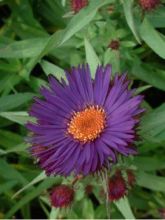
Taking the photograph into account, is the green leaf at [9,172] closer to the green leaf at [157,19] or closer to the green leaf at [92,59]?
the green leaf at [92,59]

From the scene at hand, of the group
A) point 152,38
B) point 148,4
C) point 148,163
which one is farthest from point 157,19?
point 148,163

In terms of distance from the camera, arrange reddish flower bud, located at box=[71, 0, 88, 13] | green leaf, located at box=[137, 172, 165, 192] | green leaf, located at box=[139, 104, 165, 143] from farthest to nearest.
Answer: green leaf, located at box=[137, 172, 165, 192], reddish flower bud, located at box=[71, 0, 88, 13], green leaf, located at box=[139, 104, 165, 143]

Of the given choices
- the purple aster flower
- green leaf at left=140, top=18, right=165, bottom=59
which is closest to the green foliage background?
green leaf at left=140, top=18, right=165, bottom=59

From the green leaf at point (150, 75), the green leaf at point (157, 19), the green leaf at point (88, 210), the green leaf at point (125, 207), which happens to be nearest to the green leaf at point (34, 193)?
the green leaf at point (88, 210)

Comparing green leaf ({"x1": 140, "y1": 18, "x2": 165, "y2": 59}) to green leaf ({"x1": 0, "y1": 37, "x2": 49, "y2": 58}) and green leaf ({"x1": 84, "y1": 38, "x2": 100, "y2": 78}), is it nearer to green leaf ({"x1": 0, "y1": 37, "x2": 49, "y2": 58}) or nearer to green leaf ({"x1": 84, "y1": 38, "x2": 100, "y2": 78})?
green leaf ({"x1": 84, "y1": 38, "x2": 100, "y2": 78})

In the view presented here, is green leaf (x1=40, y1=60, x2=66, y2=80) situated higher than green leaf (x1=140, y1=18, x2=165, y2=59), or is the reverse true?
green leaf (x1=40, y1=60, x2=66, y2=80)

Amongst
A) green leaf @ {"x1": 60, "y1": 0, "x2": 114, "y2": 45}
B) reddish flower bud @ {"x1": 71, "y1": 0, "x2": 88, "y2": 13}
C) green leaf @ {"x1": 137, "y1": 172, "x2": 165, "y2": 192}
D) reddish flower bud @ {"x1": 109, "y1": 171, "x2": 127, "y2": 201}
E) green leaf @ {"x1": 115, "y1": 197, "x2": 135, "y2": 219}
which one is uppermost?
reddish flower bud @ {"x1": 71, "y1": 0, "x2": 88, "y2": 13}
